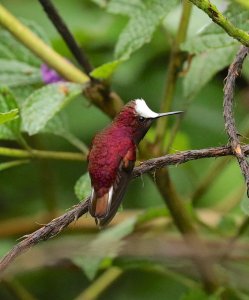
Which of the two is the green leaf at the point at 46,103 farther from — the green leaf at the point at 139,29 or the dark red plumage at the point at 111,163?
the dark red plumage at the point at 111,163

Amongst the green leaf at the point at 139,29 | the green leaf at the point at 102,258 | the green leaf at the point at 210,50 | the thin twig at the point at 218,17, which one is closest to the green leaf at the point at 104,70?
the green leaf at the point at 139,29

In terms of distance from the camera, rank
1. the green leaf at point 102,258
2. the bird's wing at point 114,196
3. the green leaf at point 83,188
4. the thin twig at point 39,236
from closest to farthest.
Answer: the thin twig at point 39,236, the bird's wing at point 114,196, the green leaf at point 83,188, the green leaf at point 102,258

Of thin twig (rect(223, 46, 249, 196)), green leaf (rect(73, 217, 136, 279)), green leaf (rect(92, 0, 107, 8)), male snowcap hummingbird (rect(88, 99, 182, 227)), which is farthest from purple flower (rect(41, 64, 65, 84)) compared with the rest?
thin twig (rect(223, 46, 249, 196))

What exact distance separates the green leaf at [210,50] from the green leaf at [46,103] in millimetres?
200

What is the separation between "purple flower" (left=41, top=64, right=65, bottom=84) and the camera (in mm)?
1512

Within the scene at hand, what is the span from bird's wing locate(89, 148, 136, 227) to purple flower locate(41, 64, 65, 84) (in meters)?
0.56

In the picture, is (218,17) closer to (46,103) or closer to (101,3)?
(46,103)

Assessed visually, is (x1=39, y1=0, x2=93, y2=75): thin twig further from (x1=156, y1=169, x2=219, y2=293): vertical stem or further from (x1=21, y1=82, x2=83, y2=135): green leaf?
(x1=156, y1=169, x2=219, y2=293): vertical stem

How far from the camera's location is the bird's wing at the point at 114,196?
922 millimetres

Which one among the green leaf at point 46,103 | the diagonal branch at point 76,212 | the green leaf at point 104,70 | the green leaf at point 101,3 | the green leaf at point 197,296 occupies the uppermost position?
the green leaf at point 101,3

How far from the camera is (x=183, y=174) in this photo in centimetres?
235

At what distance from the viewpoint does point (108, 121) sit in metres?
2.36

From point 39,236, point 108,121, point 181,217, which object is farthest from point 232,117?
point 108,121

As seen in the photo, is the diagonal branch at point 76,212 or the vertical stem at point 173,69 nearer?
the diagonal branch at point 76,212
